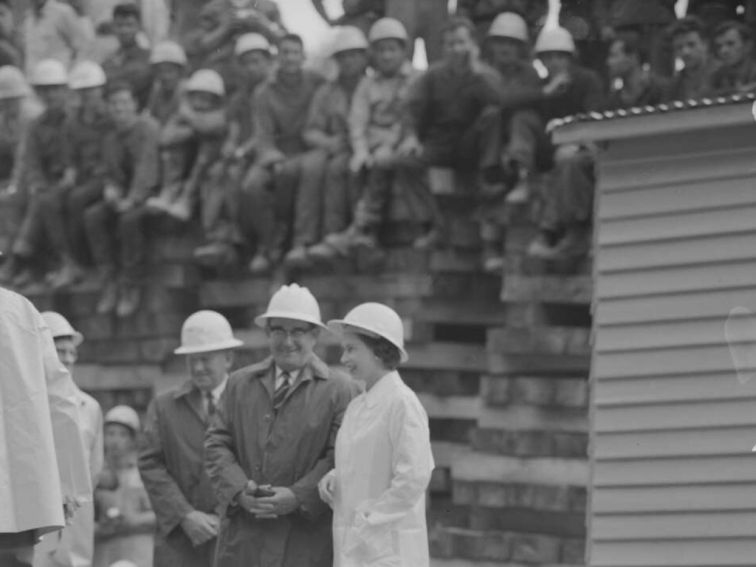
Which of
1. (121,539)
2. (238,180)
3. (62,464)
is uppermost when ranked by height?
(238,180)

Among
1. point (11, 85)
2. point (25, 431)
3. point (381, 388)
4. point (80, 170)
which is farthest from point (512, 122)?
point (25, 431)

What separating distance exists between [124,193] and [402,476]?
1093 cm

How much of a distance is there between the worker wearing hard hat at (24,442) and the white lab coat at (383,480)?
1772mm

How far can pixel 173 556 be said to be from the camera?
1470 centimetres

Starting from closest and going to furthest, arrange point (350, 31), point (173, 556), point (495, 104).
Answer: point (173, 556) < point (495, 104) < point (350, 31)

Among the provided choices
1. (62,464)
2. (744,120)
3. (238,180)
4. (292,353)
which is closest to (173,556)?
(292,353)

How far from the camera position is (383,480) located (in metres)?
12.7

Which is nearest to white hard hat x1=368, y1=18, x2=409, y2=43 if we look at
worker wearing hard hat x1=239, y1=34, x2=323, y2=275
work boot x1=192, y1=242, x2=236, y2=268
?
worker wearing hard hat x1=239, y1=34, x2=323, y2=275

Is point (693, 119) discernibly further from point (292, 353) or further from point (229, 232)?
point (229, 232)

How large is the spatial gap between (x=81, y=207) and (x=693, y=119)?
32.8 ft

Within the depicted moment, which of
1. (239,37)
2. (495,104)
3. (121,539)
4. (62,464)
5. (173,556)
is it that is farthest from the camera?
(239,37)

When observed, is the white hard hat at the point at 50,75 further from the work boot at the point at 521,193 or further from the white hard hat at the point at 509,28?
the work boot at the point at 521,193

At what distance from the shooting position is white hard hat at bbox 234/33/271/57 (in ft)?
72.4

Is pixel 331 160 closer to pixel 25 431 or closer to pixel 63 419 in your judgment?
pixel 63 419
